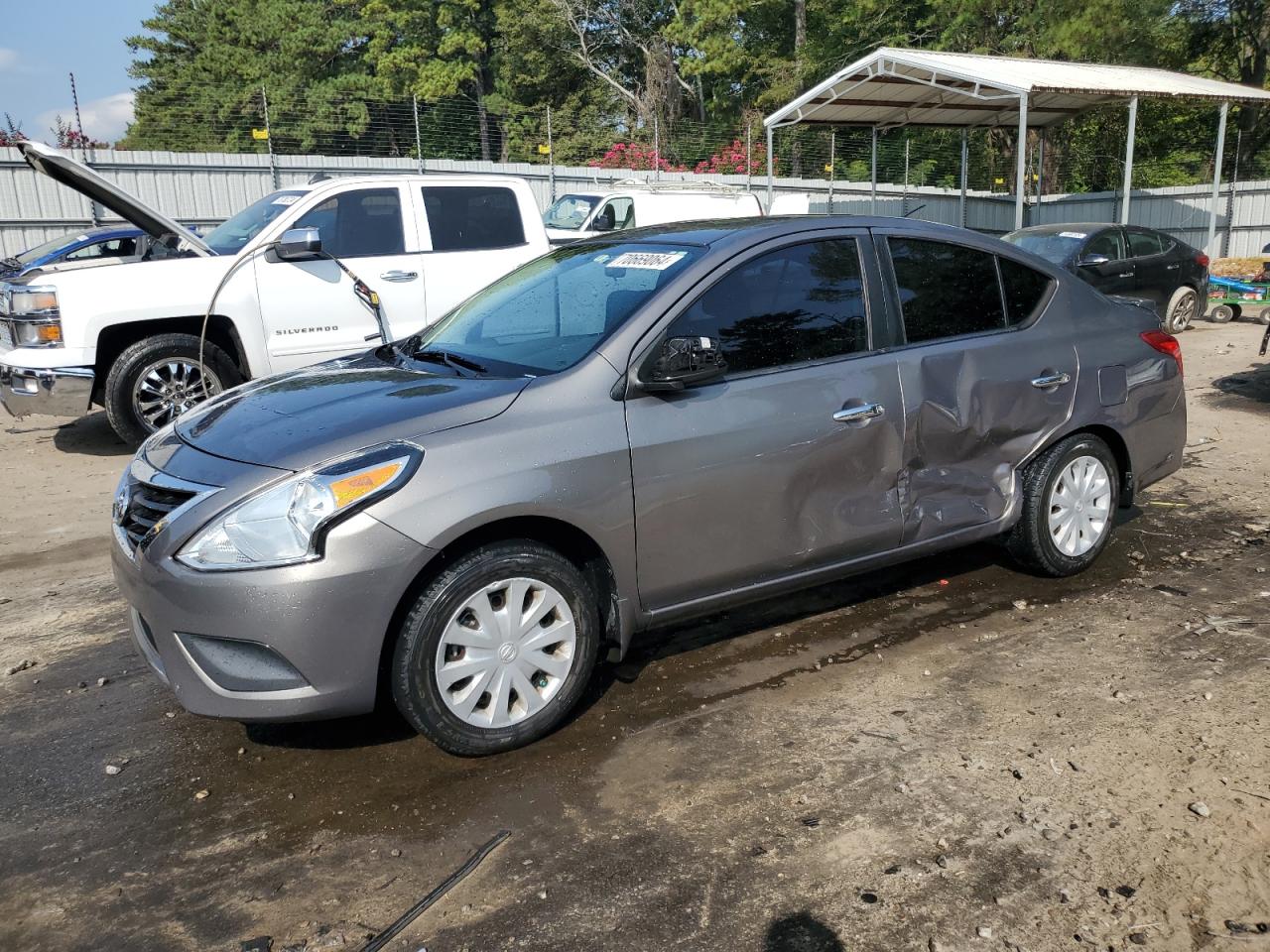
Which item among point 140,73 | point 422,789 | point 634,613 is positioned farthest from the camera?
point 140,73

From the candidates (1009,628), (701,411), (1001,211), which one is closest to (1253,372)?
(1009,628)

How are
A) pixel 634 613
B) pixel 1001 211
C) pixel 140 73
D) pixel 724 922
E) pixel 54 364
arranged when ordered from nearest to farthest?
pixel 724 922 < pixel 634 613 < pixel 54 364 < pixel 1001 211 < pixel 140 73

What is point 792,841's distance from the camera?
3.05m

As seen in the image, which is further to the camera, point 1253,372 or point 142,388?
point 1253,372

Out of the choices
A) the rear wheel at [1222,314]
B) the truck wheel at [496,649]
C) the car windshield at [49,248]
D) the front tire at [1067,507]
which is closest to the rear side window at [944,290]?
the front tire at [1067,507]

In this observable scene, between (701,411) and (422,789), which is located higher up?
(701,411)

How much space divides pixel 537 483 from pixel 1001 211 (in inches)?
1033

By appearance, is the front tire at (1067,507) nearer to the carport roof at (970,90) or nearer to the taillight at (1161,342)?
the taillight at (1161,342)

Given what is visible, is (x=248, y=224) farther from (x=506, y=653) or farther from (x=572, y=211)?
(x=572, y=211)

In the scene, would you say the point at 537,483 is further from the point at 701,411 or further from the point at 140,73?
the point at 140,73

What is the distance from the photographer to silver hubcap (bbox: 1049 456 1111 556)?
4.93 meters

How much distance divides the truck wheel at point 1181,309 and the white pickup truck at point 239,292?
9.97 metres

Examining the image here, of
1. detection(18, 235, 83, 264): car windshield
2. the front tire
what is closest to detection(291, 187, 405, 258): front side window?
the front tire

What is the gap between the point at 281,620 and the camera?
123 inches
